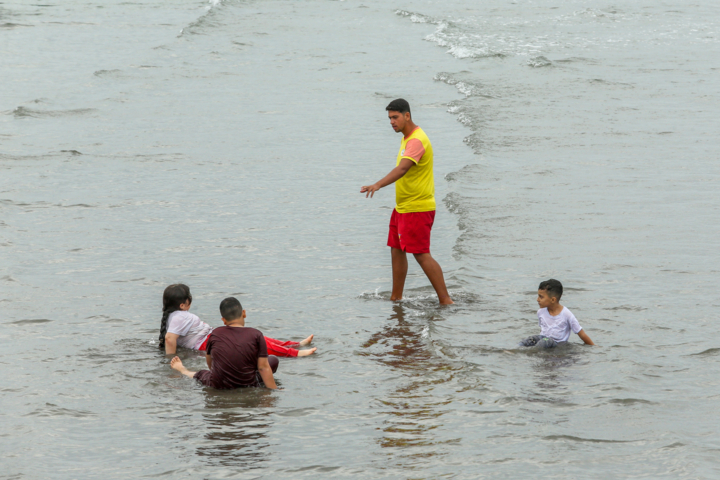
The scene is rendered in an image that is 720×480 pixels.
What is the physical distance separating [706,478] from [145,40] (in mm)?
24992

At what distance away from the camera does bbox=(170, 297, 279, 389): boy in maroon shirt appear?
247 inches

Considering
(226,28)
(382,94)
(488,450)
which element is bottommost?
(488,450)

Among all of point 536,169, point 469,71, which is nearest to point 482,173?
point 536,169

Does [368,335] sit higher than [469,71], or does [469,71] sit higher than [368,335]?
[469,71]

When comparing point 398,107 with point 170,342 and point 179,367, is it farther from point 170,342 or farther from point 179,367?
point 179,367

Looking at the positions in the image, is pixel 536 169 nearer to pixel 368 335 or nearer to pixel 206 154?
pixel 206 154

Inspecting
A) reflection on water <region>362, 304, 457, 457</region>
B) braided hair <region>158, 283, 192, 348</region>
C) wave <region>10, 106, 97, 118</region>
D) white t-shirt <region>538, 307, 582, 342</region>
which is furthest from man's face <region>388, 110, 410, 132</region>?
wave <region>10, 106, 97, 118</region>

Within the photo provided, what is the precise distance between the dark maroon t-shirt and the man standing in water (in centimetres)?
224

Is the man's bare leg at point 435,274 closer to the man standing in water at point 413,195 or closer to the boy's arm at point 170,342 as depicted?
the man standing in water at point 413,195

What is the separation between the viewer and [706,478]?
511 centimetres

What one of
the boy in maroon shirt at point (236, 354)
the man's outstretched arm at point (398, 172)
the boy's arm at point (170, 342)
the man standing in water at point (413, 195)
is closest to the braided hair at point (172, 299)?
the boy's arm at point (170, 342)

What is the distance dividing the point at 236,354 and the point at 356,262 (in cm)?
377

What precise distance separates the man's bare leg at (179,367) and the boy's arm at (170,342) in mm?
205

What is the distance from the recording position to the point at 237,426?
5867 mm
